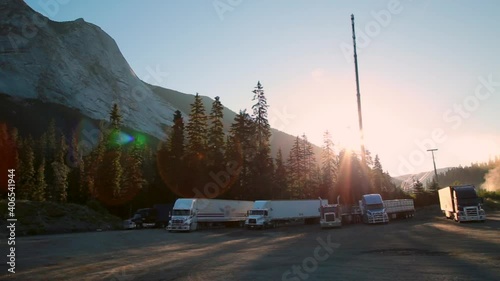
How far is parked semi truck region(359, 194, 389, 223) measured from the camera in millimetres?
46906

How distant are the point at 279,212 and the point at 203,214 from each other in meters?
10.4

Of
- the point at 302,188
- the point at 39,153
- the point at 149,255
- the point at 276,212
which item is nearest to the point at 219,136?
the point at 276,212

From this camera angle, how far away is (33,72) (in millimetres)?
178375

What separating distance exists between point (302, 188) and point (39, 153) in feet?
249

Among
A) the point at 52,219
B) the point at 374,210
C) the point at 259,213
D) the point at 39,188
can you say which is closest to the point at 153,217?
the point at 52,219

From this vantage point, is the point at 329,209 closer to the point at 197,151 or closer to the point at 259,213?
the point at 259,213

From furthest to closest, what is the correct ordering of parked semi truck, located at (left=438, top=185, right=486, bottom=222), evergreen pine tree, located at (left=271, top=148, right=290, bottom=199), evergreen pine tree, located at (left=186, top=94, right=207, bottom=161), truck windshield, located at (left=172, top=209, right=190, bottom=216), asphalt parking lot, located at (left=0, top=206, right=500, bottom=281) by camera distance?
evergreen pine tree, located at (left=271, top=148, right=290, bottom=199) < evergreen pine tree, located at (left=186, top=94, right=207, bottom=161) < truck windshield, located at (left=172, top=209, right=190, bottom=216) < parked semi truck, located at (left=438, top=185, right=486, bottom=222) < asphalt parking lot, located at (left=0, top=206, right=500, bottom=281)

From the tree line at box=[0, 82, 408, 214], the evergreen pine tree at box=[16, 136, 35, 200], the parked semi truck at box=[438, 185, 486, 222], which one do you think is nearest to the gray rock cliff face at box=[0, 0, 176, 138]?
the evergreen pine tree at box=[16, 136, 35, 200]

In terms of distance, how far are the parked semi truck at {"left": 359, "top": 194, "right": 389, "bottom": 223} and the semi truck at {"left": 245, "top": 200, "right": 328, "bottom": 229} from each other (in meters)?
5.56

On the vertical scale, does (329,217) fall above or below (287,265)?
above

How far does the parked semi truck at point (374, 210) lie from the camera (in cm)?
4691

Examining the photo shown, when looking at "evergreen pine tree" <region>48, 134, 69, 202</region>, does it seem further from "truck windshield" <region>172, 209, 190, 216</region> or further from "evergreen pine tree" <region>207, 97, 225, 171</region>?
"truck windshield" <region>172, 209, 190, 216</region>

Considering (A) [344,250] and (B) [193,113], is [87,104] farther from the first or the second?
(A) [344,250]

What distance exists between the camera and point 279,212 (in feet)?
171
